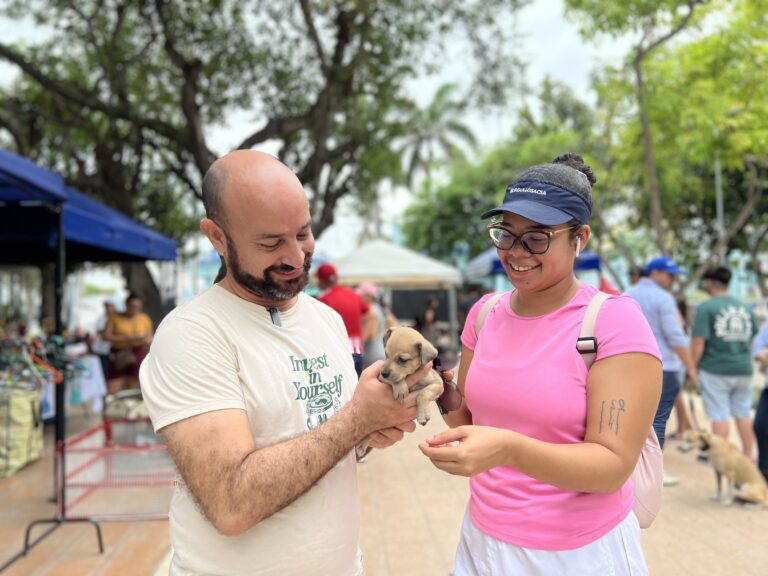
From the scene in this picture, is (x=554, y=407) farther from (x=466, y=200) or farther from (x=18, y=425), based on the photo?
(x=466, y=200)

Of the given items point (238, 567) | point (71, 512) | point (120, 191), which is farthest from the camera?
point (120, 191)

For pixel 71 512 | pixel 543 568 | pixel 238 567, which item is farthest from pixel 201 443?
pixel 71 512

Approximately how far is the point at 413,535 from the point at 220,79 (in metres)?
11.2

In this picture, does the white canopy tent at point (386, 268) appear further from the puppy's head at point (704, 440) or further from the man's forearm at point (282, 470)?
the man's forearm at point (282, 470)

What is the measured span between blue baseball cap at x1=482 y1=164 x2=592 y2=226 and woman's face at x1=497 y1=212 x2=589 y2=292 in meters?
0.04

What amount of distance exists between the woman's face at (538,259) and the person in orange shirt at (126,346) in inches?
323

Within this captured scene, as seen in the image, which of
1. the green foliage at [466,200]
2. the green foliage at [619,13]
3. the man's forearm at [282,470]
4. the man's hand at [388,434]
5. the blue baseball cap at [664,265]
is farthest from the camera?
the green foliage at [466,200]

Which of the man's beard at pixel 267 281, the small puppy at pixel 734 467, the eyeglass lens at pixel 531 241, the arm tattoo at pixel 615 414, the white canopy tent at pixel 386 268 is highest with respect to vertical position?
the white canopy tent at pixel 386 268

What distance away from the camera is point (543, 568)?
1737 millimetres

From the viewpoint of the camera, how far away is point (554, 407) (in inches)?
67.6

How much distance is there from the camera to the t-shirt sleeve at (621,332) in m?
1.64

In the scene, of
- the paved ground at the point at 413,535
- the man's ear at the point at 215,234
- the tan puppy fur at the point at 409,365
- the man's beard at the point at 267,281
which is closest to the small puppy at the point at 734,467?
the paved ground at the point at 413,535

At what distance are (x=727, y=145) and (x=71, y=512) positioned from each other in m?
11.6

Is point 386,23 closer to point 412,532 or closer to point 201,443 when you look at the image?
point 412,532
